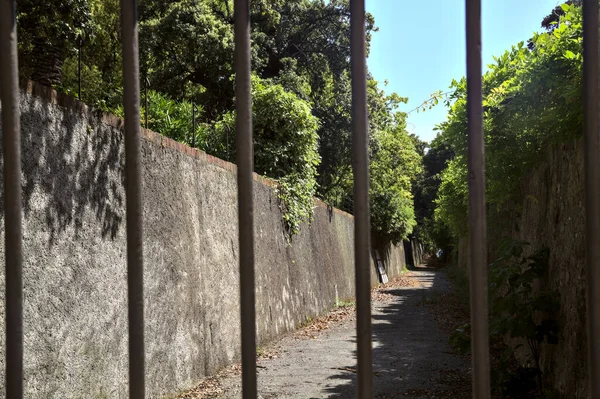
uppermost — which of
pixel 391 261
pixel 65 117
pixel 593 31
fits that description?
pixel 65 117

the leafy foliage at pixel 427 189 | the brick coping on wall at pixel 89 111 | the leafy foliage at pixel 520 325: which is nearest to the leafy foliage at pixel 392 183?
the leafy foliage at pixel 427 189

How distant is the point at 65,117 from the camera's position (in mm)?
4195

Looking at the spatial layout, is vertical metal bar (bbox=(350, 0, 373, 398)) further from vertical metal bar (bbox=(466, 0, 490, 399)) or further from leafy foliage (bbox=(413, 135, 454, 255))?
leafy foliage (bbox=(413, 135, 454, 255))

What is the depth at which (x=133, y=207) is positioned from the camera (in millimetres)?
1303

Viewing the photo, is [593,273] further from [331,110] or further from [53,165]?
[331,110]

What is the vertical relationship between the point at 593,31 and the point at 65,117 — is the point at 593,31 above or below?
below

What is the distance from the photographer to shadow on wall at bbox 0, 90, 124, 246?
12.5 ft

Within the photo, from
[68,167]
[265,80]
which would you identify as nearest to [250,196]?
[68,167]

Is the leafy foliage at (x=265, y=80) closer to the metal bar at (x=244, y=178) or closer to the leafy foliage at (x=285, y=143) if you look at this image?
the leafy foliage at (x=285, y=143)

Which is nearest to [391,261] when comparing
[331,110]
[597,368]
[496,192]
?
[331,110]

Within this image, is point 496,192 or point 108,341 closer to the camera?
point 108,341

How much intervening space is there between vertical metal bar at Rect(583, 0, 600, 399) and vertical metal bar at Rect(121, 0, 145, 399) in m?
0.87

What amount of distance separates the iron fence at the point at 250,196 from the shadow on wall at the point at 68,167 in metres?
2.35

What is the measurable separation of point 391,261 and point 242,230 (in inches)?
1173
